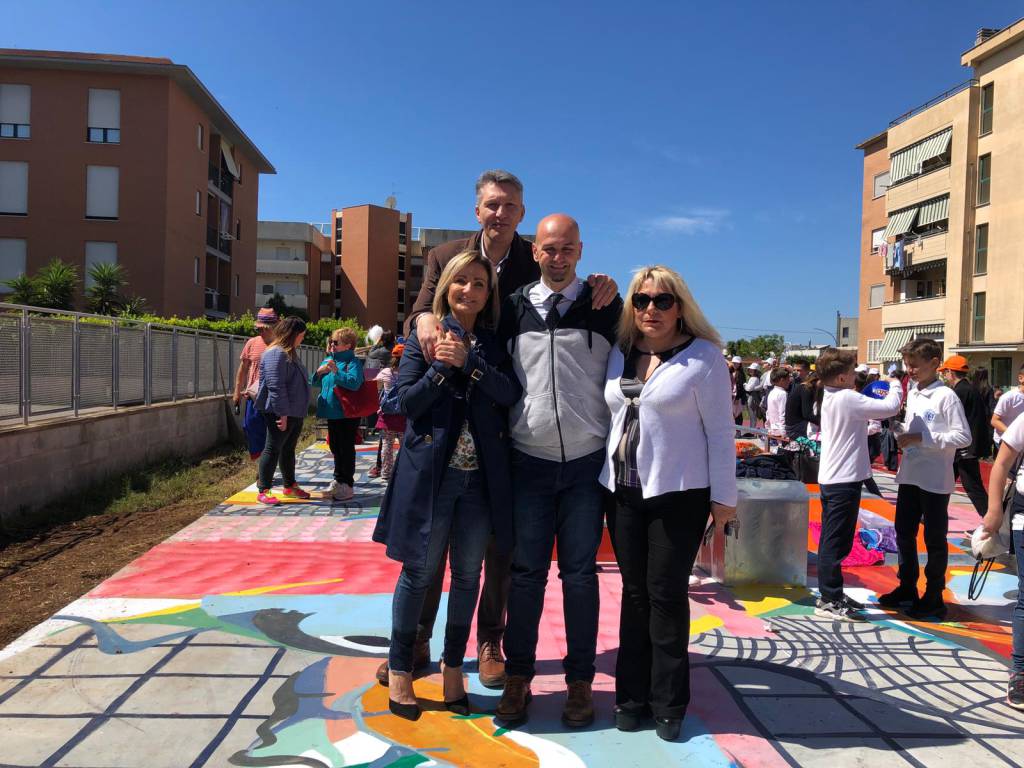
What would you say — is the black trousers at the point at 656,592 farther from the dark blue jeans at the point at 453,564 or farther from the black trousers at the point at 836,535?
the black trousers at the point at 836,535

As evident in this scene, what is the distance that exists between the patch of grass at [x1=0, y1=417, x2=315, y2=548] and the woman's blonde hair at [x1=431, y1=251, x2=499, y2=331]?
4674 mm

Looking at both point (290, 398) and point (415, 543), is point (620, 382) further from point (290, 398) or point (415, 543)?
point (290, 398)

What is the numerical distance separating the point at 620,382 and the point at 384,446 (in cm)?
713

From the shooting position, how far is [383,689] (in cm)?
322

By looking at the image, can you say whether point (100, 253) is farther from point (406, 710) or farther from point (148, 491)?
point (406, 710)

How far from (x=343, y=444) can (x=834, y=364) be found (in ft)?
16.7

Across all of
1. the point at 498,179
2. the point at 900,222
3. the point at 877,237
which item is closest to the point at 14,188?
the point at 498,179

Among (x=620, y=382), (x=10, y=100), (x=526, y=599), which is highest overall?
(x=10, y=100)

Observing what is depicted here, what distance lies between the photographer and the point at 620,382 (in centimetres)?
295

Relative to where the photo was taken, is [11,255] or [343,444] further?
[11,255]

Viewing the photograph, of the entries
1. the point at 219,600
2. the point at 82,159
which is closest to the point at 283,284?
the point at 82,159

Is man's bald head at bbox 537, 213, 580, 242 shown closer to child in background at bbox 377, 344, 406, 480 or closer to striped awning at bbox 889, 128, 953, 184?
child in background at bbox 377, 344, 406, 480

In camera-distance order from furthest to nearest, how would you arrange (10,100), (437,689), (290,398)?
(10,100) → (290,398) → (437,689)

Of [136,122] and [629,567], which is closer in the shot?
[629,567]
